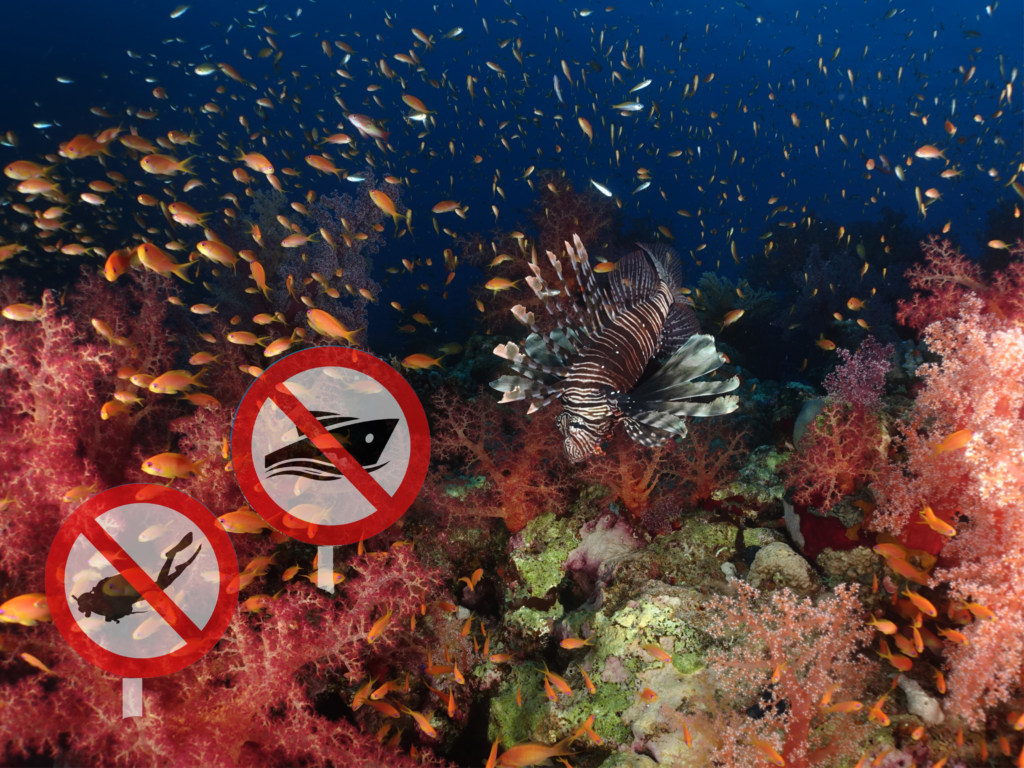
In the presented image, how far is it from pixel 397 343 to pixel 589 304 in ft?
39.7

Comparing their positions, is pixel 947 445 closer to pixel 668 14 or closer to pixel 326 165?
pixel 326 165

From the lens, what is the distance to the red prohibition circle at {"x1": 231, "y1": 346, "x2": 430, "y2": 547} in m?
3.11

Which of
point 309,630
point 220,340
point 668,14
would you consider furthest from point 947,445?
point 668,14

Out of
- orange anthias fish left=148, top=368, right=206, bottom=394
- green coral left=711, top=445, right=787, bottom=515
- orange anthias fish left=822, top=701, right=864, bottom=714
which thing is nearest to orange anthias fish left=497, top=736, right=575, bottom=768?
orange anthias fish left=822, top=701, right=864, bottom=714

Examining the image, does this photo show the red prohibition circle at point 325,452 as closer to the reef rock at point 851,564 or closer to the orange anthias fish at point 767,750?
the orange anthias fish at point 767,750

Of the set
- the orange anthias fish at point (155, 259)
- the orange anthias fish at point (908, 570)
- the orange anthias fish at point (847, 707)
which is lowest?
the orange anthias fish at point (847, 707)

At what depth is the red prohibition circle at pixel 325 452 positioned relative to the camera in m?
3.11

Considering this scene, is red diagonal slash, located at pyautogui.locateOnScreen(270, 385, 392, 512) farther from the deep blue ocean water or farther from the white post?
the deep blue ocean water

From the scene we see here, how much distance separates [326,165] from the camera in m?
5.38

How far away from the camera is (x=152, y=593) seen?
2.56 meters

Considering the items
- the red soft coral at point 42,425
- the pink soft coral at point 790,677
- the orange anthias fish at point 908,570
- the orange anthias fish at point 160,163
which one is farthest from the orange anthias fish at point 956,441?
the orange anthias fish at point 160,163

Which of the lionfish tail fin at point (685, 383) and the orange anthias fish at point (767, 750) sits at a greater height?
the lionfish tail fin at point (685, 383)

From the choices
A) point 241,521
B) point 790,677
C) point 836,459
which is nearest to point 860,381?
point 836,459

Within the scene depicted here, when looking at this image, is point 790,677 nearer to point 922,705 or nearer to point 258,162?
point 922,705
